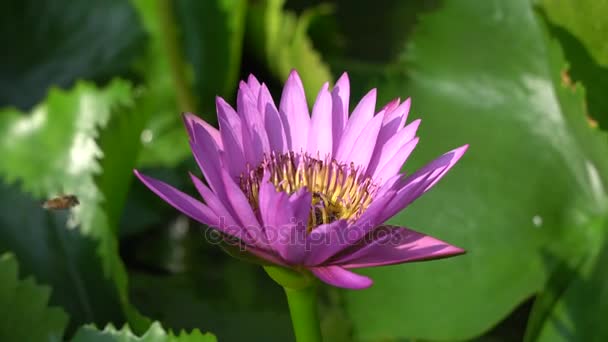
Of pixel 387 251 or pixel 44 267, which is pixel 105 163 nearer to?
pixel 44 267

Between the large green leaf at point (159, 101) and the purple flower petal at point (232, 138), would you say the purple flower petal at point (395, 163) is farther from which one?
the large green leaf at point (159, 101)

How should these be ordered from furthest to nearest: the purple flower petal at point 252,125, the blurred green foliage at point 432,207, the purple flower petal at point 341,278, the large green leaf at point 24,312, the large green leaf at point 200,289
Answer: the large green leaf at point 200,289
the blurred green foliage at point 432,207
the large green leaf at point 24,312
the purple flower petal at point 252,125
the purple flower petal at point 341,278

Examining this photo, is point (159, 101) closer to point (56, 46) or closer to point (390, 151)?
point (56, 46)

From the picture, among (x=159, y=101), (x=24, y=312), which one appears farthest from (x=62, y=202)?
(x=159, y=101)

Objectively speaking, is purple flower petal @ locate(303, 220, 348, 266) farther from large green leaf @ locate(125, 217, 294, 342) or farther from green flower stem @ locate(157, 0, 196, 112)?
green flower stem @ locate(157, 0, 196, 112)

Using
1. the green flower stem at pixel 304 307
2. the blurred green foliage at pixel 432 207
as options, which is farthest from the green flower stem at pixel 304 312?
the blurred green foliage at pixel 432 207

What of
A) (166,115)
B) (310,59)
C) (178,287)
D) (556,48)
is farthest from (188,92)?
(556,48)

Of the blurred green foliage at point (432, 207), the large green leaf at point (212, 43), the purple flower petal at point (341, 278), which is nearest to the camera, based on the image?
the purple flower petal at point (341, 278)
